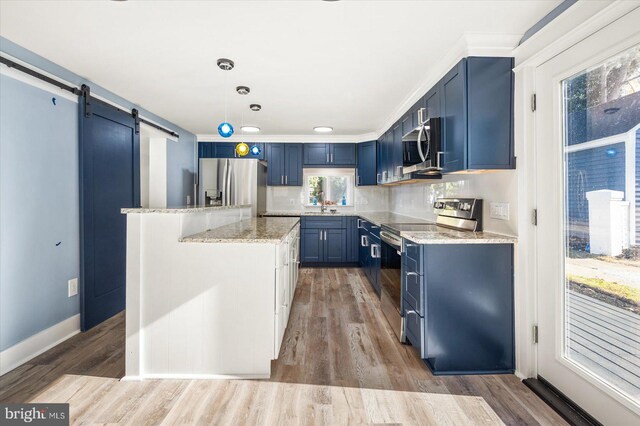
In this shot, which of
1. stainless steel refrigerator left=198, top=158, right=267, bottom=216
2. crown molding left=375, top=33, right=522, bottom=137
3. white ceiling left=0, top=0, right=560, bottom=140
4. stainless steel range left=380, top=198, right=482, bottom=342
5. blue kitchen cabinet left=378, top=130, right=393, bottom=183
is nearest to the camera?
white ceiling left=0, top=0, right=560, bottom=140

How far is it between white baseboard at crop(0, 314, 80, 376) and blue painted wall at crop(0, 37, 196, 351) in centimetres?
4

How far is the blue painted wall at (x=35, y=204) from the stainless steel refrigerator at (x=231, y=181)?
2.40 m

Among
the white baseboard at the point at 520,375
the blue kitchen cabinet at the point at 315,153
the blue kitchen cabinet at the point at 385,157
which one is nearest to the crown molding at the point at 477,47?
the blue kitchen cabinet at the point at 385,157

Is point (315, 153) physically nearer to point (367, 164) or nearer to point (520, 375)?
point (367, 164)

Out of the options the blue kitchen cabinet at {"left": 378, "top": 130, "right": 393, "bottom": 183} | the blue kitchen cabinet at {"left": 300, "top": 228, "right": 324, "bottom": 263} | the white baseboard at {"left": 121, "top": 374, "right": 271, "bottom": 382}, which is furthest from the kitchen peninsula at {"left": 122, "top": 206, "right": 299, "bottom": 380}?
the blue kitchen cabinet at {"left": 300, "top": 228, "right": 324, "bottom": 263}

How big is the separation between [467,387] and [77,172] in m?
3.51

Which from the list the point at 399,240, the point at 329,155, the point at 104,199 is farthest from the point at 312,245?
the point at 104,199

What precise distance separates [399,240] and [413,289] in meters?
0.44

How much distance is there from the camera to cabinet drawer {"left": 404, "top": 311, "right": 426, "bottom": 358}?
6.89ft

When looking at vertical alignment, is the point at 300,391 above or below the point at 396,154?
below

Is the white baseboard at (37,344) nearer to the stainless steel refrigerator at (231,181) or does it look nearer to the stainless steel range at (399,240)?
the stainless steel refrigerator at (231,181)

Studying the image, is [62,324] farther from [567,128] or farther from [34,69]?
[567,128]

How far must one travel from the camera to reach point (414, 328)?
225 cm

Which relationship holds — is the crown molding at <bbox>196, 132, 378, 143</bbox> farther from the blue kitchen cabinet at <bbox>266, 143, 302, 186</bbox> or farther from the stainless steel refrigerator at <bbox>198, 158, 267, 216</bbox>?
the stainless steel refrigerator at <bbox>198, 158, 267, 216</bbox>
